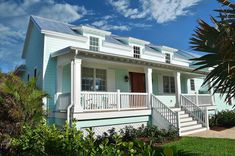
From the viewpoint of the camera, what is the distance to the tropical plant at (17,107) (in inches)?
321

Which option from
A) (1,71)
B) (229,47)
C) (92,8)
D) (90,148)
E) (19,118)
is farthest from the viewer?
(92,8)

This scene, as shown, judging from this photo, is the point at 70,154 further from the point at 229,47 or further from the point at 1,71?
the point at 1,71

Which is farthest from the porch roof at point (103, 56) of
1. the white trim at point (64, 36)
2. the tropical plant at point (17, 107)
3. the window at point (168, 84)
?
the window at point (168, 84)

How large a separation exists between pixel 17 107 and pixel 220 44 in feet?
24.1

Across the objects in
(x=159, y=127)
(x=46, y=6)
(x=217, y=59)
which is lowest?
(x=159, y=127)

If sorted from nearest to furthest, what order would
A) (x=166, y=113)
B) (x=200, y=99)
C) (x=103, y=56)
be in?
1. (x=103, y=56)
2. (x=166, y=113)
3. (x=200, y=99)

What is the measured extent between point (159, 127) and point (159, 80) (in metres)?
6.20

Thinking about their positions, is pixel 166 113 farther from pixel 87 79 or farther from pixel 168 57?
pixel 168 57

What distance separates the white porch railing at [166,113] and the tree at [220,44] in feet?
22.1

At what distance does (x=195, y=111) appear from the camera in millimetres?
14750

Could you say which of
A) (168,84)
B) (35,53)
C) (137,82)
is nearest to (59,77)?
(35,53)

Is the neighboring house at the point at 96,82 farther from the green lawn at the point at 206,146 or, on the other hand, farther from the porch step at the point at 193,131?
the green lawn at the point at 206,146

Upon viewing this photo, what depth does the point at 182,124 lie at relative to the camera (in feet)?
42.1

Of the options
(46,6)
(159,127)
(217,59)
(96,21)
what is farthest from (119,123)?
(96,21)
